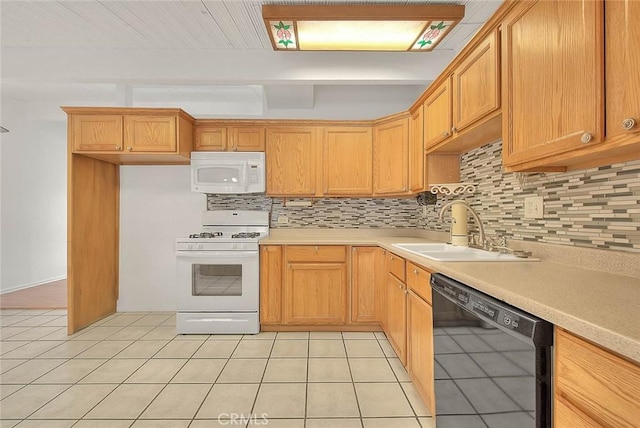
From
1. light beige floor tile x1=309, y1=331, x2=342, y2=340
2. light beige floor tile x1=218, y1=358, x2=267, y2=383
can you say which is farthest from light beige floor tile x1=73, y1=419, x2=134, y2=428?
light beige floor tile x1=309, y1=331, x2=342, y2=340

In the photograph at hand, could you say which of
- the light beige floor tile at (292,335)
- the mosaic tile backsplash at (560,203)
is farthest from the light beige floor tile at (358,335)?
the mosaic tile backsplash at (560,203)

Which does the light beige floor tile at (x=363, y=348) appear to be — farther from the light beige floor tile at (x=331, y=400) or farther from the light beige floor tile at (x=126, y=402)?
the light beige floor tile at (x=126, y=402)

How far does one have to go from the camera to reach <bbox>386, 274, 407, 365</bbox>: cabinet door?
2.04 metres

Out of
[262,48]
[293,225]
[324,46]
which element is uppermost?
[262,48]

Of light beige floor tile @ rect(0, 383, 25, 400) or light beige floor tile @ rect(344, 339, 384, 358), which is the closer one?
light beige floor tile @ rect(0, 383, 25, 400)

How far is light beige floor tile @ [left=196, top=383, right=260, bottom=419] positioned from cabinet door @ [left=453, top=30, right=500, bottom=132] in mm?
2100

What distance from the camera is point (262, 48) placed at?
275 centimetres

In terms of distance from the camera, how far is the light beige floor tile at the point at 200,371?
6.63ft

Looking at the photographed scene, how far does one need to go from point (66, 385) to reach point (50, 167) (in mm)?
4476

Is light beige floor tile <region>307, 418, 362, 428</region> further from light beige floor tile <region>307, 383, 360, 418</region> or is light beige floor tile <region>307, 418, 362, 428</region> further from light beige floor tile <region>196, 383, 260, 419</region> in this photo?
light beige floor tile <region>196, 383, 260, 419</region>

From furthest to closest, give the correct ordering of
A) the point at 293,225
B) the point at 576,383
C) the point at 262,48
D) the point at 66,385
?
the point at 293,225
the point at 262,48
the point at 66,385
the point at 576,383

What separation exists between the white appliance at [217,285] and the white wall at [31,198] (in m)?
3.44

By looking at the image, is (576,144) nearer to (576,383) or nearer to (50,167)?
(576,383)

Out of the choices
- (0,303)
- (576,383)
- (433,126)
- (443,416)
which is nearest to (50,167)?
(0,303)
